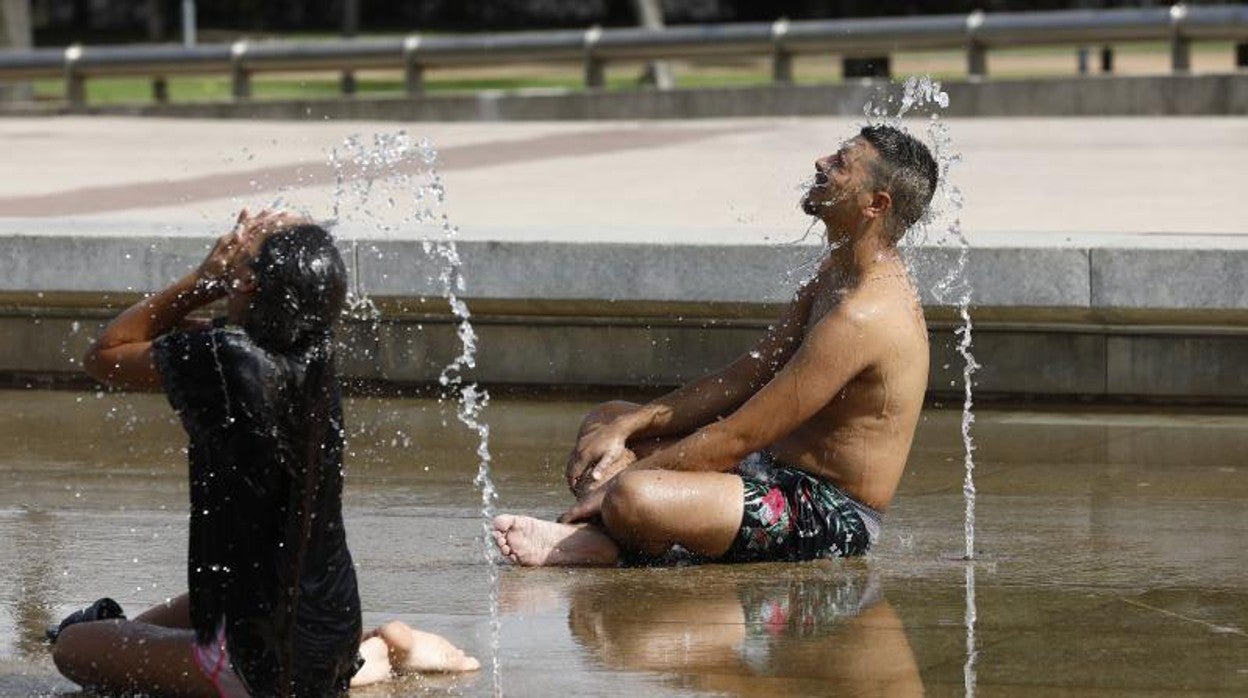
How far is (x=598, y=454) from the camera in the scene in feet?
20.0

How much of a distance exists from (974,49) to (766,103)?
1.83m

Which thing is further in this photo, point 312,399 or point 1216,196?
point 1216,196

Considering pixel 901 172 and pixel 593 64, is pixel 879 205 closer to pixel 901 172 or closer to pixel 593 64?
pixel 901 172

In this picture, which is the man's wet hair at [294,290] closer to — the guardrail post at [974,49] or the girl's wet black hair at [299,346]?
the girl's wet black hair at [299,346]

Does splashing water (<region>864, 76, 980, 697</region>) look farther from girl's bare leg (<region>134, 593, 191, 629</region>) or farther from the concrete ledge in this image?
the concrete ledge

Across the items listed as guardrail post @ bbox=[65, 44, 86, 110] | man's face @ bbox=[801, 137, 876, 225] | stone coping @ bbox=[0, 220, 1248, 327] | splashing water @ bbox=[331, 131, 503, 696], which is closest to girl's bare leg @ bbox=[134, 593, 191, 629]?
splashing water @ bbox=[331, 131, 503, 696]

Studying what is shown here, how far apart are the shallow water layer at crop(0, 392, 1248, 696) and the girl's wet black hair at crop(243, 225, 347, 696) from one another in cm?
58

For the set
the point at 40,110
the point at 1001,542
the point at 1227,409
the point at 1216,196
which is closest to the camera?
the point at 1001,542

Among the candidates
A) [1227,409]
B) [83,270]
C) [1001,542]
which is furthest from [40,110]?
[1001,542]

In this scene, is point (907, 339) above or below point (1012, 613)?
above

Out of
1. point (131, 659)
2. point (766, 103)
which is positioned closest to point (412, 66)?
point (766, 103)

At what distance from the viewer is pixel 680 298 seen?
8375 mm

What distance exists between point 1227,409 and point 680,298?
191cm

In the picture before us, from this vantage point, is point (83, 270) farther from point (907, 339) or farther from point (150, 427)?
point (907, 339)
